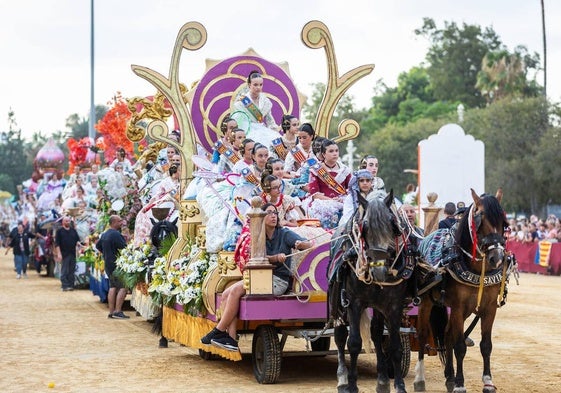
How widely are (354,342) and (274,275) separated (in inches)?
60.8

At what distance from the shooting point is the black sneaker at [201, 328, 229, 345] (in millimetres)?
11430

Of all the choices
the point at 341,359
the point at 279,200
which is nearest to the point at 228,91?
the point at 279,200

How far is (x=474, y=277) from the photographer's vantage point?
10.2m

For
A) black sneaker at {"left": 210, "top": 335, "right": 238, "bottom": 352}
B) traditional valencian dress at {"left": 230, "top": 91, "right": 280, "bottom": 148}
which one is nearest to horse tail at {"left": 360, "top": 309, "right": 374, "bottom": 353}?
black sneaker at {"left": 210, "top": 335, "right": 238, "bottom": 352}

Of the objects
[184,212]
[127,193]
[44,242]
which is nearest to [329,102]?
[184,212]

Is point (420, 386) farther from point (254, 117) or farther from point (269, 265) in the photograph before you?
point (254, 117)

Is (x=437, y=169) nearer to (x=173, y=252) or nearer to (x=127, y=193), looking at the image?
(x=127, y=193)

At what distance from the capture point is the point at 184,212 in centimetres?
1370

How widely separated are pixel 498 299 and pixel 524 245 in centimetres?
2514

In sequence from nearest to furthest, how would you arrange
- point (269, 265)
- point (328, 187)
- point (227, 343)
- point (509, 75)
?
1. point (269, 265)
2. point (227, 343)
3. point (328, 187)
4. point (509, 75)

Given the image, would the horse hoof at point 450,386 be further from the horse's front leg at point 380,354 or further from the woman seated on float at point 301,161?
the woman seated on float at point 301,161

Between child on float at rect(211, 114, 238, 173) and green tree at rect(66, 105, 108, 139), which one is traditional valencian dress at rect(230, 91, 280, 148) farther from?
green tree at rect(66, 105, 108, 139)

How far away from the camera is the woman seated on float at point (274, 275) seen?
1126 centimetres

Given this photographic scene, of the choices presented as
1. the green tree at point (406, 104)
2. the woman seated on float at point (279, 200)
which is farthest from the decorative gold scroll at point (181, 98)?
the green tree at point (406, 104)
